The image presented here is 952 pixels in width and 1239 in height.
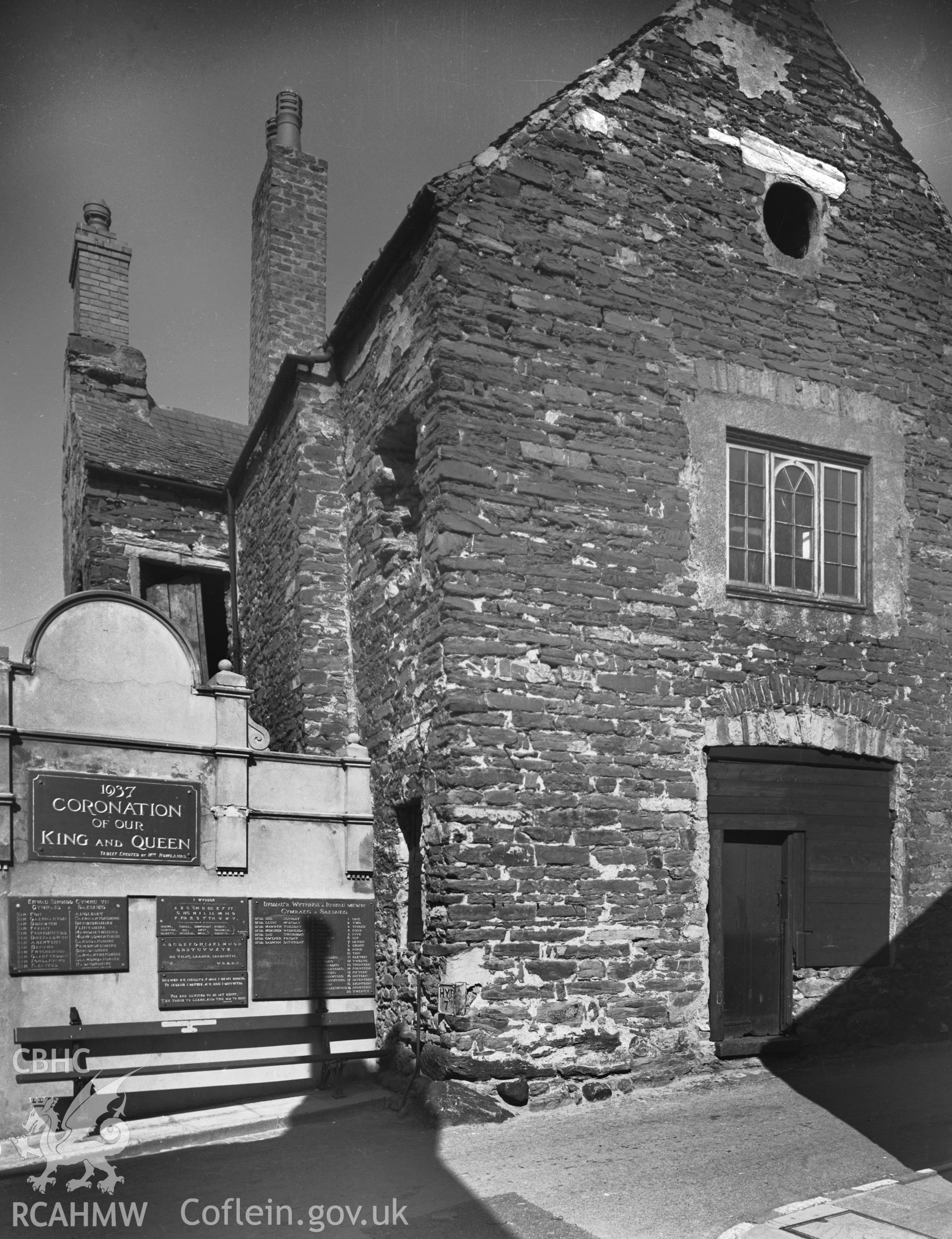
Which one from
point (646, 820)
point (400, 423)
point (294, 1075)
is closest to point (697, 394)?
point (400, 423)

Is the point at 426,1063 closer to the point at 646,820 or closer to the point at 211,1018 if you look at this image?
the point at 211,1018

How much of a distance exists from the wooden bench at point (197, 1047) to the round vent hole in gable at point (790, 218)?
24.1 ft

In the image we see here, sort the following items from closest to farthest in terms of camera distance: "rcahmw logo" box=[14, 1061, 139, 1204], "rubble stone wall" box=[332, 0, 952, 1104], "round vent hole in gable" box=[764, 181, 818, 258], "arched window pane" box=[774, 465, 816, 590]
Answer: "rcahmw logo" box=[14, 1061, 139, 1204]
"rubble stone wall" box=[332, 0, 952, 1104]
"arched window pane" box=[774, 465, 816, 590]
"round vent hole in gable" box=[764, 181, 818, 258]

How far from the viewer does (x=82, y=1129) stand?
7367 millimetres

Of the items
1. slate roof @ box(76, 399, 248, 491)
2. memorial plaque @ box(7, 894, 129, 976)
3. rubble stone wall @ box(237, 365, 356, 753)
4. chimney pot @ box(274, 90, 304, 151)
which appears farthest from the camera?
chimney pot @ box(274, 90, 304, 151)

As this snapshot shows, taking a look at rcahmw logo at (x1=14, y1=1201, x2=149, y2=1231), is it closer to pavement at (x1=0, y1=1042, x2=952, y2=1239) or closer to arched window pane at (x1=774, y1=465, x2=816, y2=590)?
pavement at (x1=0, y1=1042, x2=952, y2=1239)

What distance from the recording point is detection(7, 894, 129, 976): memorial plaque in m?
7.34

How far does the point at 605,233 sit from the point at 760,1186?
6700mm

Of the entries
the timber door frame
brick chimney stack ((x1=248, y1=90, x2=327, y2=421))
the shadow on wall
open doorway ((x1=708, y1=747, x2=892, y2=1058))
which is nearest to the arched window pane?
open doorway ((x1=708, y1=747, x2=892, y2=1058))

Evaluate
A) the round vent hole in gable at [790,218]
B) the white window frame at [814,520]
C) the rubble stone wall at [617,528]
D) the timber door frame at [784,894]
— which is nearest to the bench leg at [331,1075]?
the rubble stone wall at [617,528]

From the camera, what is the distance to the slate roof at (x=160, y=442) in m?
14.1

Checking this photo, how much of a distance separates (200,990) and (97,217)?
1235 centimetres

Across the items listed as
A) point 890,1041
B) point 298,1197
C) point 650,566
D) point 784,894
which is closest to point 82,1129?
point 298,1197

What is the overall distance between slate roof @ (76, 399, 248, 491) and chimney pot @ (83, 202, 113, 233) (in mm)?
2746
